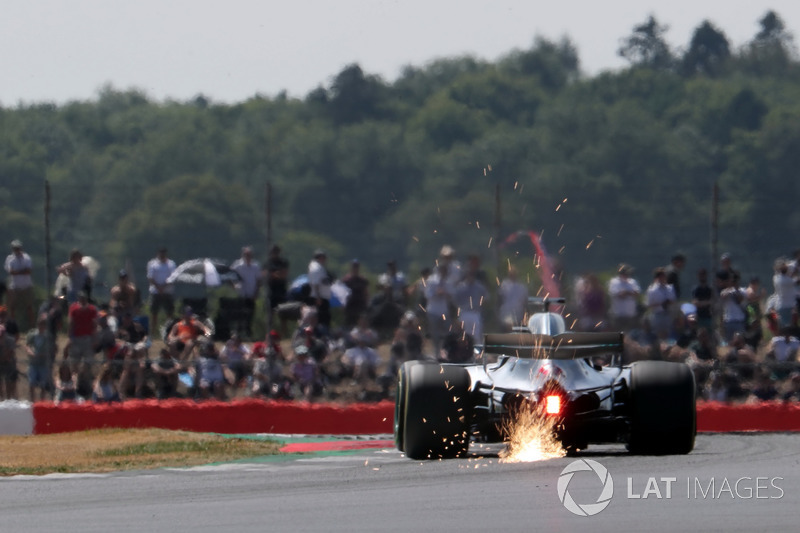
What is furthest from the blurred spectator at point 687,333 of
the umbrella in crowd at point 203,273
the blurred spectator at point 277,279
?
the umbrella in crowd at point 203,273

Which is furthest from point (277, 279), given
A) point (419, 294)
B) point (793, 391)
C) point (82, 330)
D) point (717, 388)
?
point (793, 391)

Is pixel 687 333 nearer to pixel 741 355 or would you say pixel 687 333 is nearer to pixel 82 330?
pixel 741 355

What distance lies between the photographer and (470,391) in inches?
454

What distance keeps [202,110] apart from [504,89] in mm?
13536

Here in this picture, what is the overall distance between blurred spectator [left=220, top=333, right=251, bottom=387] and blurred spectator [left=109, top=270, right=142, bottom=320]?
1394mm

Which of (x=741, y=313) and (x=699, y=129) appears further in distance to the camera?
(x=699, y=129)

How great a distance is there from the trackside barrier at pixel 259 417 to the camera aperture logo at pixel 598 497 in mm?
5499

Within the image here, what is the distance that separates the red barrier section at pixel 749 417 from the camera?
1630 cm

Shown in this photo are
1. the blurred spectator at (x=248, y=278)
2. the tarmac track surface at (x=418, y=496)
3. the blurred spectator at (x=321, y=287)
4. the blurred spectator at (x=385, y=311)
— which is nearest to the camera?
the tarmac track surface at (x=418, y=496)

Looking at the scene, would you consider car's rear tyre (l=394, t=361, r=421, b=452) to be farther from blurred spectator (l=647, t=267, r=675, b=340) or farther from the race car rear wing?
blurred spectator (l=647, t=267, r=675, b=340)

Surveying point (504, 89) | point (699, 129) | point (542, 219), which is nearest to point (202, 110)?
point (504, 89)

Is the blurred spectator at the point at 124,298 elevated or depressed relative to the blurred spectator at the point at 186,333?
elevated

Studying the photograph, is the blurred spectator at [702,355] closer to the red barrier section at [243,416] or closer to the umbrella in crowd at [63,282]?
the red barrier section at [243,416]

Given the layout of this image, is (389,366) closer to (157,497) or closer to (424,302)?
(424,302)
